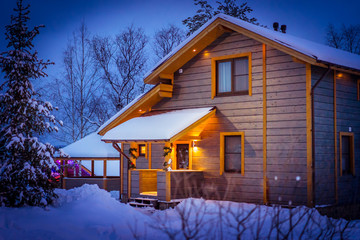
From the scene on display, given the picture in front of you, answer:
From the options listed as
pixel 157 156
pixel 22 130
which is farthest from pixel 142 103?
pixel 22 130

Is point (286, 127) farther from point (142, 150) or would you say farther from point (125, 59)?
point (125, 59)

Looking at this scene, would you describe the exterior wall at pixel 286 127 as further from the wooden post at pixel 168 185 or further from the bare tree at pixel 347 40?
the bare tree at pixel 347 40

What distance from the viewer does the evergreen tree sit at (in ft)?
107

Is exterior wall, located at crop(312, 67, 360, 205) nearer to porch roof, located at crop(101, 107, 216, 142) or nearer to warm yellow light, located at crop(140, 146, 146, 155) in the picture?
porch roof, located at crop(101, 107, 216, 142)

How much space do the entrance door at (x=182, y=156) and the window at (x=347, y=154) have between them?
5.37 meters

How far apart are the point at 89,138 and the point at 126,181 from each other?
650cm

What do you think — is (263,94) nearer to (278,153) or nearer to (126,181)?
(278,153)

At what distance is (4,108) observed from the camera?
1366 cm

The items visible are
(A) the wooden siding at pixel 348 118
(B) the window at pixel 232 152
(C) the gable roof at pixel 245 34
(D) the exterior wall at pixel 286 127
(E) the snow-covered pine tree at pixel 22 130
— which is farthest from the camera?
(B) the window at pixel 232 152

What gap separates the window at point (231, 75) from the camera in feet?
53.6

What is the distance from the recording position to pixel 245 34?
15.9 metres

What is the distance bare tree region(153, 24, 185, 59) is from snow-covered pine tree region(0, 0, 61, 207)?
74.7 ft

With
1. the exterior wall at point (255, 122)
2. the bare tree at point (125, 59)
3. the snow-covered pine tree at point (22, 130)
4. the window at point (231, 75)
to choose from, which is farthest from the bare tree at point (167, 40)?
the snow-covered pine tree at point (22, 130)

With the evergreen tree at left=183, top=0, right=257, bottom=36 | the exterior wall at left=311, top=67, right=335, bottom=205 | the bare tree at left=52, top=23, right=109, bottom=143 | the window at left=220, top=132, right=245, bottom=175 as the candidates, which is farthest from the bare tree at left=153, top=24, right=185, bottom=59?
the exterior wall at left=311, top=67, right=335, bottom=205
